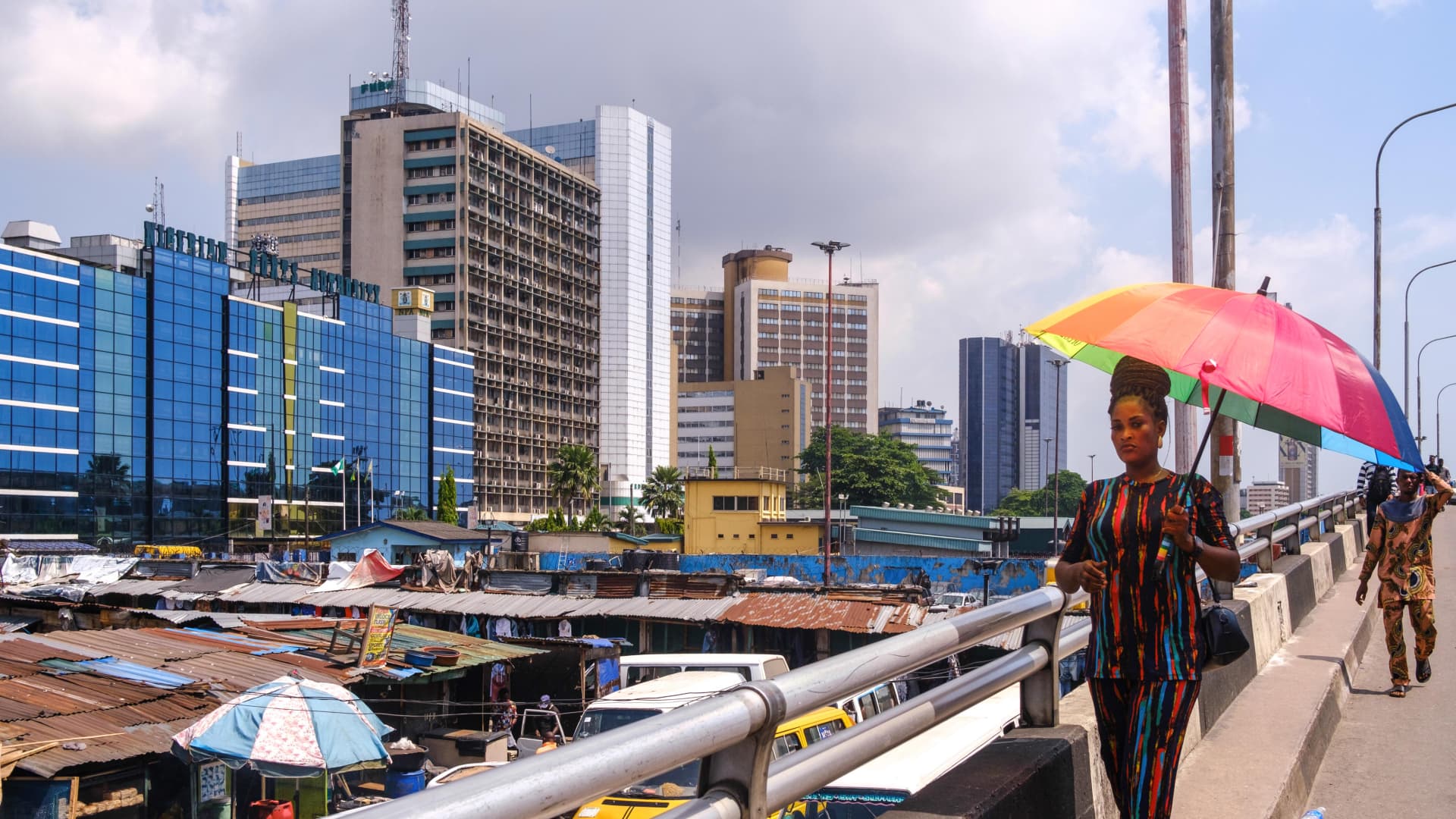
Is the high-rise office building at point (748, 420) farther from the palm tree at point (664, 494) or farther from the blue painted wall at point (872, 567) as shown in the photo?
the blue painted wall at point (872, 567)

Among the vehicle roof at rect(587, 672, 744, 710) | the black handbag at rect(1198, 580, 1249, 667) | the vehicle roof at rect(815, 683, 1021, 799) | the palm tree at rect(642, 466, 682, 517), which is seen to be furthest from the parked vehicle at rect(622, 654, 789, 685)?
the palm tree at rect(642, 466, 682, 517)

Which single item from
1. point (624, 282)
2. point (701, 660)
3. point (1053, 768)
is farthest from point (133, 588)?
point (624, 282)

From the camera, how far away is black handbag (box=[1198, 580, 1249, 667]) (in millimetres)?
4203

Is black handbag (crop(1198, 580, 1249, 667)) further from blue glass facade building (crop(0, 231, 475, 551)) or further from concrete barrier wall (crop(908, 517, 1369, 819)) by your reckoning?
blue glass facade building (crop(0, 231, 475, 551))

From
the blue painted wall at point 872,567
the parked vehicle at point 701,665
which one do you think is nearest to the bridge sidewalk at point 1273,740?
the parked vehicle at point 701,665

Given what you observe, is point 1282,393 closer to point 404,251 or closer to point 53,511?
point 53,511

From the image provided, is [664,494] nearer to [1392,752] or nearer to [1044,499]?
[1044,499]

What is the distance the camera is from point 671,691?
11258 mm

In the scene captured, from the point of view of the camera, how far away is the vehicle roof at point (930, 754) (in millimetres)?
8367

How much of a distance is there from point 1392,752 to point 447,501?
94584 mm

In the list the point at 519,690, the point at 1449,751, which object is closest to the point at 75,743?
the point at 519,690

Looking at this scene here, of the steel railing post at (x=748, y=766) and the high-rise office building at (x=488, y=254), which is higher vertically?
the high-rise office building at (x=488, y=254)

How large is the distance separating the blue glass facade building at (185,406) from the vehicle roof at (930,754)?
63424mm

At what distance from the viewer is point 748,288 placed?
631 feet
